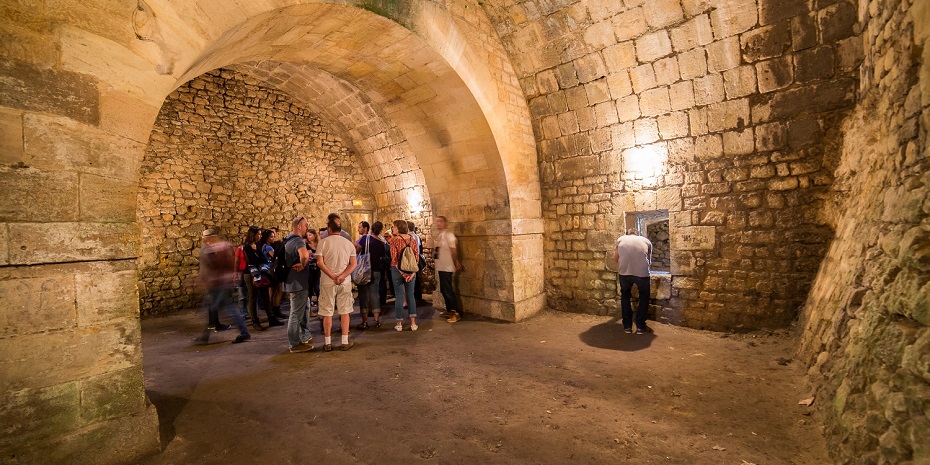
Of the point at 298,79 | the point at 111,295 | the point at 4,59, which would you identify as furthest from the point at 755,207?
the point at 298,79

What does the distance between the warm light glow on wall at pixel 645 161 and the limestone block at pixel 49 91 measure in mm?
5567

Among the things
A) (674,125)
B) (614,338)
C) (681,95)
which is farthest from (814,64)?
(614,338)

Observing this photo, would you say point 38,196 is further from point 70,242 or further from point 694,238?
point 694,238

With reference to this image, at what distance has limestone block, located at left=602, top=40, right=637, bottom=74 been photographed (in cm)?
519

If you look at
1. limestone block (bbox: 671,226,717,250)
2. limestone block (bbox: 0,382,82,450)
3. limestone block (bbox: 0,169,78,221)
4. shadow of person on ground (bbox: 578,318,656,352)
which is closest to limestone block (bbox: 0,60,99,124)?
limestone block (bbox: 0,169,78,221)

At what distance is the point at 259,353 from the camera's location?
4691 millimetres

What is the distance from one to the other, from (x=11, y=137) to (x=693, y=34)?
5.98m

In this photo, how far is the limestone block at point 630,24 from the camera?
4.94 m

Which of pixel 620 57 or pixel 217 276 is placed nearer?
pixel 217 276

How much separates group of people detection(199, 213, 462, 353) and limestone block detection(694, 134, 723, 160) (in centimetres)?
354

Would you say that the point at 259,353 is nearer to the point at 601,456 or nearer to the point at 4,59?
the point at 4,59

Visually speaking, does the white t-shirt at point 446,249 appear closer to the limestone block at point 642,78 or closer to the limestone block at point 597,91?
the limestone block at point 597,91

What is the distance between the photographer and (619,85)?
546 cm

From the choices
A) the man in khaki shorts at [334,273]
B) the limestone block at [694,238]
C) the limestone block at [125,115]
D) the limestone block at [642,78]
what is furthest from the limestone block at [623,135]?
the limestone block at [125,115]
